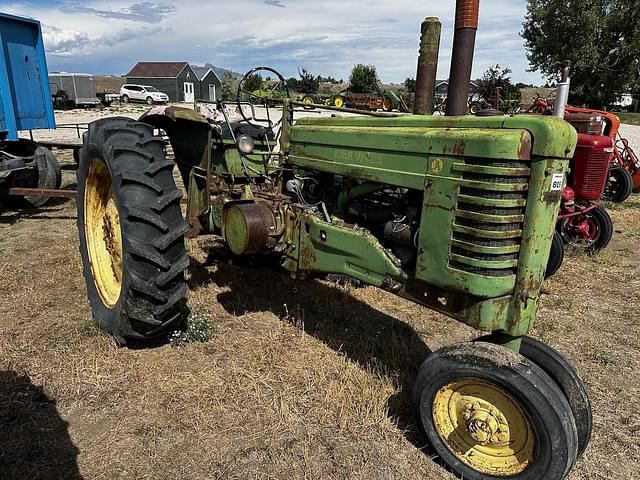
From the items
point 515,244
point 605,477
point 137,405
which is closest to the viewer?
point 515,244

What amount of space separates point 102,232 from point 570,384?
323 cm

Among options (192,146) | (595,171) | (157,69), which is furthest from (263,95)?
(157,69)

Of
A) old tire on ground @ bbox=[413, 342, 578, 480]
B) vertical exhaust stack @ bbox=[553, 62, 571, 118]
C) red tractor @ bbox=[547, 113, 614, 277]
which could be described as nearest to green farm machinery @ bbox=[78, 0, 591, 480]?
old tire on ground @ bbox=[413, 342, 578, 480]

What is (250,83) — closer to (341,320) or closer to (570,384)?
(341,320)

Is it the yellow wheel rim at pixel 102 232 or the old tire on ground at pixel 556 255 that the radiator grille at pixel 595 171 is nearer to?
the old tire on ground at pixel 556 255

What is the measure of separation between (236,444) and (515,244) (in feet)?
5.41

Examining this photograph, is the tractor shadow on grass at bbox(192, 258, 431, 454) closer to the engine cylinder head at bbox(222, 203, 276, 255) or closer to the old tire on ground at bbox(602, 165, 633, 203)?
the engine cylinder head at bbox(222, 203, 276, 255)

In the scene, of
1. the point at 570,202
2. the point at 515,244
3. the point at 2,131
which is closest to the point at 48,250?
the point at 2,131

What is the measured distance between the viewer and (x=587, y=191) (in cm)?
562

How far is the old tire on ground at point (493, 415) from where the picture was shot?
205 cm

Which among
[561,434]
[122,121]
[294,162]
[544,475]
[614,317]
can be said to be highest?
[122,121]

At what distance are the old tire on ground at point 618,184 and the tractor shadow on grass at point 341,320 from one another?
5.85 m

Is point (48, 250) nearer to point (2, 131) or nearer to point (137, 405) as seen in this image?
point (2, 131)

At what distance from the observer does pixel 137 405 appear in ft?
9.07
